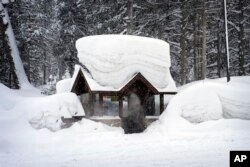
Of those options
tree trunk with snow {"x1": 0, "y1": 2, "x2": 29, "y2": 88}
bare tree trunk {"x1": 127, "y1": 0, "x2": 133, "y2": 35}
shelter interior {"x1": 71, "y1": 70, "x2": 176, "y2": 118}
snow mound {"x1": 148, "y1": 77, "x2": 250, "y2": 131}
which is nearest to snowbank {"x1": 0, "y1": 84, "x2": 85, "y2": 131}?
shelter interior {"x1": 71, "y1": 70, "x2": 176, "y2": 118}

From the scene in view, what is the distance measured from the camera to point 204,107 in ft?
54.5

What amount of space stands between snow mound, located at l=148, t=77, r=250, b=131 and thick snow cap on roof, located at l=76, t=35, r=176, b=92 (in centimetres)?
240

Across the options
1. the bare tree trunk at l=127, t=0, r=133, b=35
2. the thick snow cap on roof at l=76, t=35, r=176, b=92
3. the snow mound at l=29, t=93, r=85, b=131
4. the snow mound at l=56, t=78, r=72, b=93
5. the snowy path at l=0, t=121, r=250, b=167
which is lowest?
the snowy path at l=0, t=121, r=250, b=167

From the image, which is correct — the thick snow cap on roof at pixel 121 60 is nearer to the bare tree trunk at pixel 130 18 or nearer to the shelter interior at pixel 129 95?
the shelter interior at pixel 129 95

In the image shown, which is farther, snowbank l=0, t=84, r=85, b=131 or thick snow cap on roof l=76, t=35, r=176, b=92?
thick snow cap on roof l=76, t=35, r=176, b=92

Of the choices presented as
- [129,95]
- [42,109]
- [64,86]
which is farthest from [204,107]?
[64,86]

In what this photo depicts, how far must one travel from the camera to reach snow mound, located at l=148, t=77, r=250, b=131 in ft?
54.0

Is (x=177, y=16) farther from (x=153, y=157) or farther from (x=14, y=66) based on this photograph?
(x=153, y=157)

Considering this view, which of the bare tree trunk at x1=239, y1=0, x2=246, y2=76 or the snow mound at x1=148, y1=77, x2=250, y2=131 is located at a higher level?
the bare tree trunk at x1=239, y1=0, x2=246, y2=76

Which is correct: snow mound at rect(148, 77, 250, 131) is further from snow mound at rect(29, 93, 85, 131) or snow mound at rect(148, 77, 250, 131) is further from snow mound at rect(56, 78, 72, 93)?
snow mound at rect(56, 78, 72, 93)

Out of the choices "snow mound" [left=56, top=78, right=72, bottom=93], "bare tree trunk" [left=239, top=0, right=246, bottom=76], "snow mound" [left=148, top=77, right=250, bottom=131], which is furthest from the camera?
"bare tree trunk" [left=239, top=0, right=246, bottom=76]

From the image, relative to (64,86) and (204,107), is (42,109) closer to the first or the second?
(64,86)

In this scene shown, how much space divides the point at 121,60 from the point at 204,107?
200 inches

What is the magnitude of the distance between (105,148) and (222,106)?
730 cm
